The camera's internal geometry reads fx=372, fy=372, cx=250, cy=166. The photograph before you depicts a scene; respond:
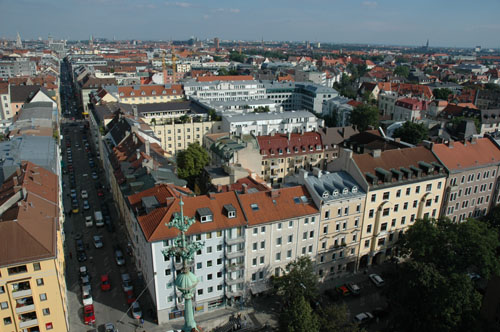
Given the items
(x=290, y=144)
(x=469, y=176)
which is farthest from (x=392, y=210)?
(x=290, y=144)

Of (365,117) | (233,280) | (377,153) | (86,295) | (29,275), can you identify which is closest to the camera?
(29,275)

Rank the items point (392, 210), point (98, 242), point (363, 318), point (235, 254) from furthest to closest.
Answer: point (98, 242), point (392, 210), point (363, 318), point (235, 254)

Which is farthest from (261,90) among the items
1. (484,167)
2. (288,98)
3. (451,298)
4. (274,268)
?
(451,298)

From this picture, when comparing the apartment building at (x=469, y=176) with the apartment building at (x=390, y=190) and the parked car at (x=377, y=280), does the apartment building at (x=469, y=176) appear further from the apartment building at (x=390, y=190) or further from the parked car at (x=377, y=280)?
the parked car at (x=377, y=280)

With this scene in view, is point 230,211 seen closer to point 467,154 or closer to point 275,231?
point 275,231

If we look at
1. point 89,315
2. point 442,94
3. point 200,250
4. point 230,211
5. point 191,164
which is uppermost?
point 442,94

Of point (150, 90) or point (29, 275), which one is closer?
point (29, 275)

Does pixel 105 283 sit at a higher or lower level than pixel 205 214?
lower

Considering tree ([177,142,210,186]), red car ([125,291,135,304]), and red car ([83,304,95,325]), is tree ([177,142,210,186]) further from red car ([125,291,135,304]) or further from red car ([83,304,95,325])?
red car ([83,304,95,325])
